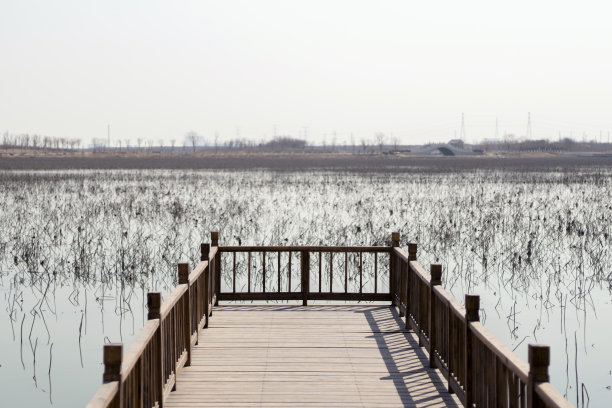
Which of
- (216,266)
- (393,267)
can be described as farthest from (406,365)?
(216,266)

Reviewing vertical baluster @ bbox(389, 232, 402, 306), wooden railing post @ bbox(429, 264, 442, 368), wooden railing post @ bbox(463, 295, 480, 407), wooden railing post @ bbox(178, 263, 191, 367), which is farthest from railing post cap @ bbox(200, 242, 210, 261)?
wooden railing post @ bbox(463, 295, 480, 407)

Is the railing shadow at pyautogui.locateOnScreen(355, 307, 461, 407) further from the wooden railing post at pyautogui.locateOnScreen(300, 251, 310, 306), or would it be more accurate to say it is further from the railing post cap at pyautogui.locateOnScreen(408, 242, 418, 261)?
the wooden railing post at pyautogui.locateOnScreen(300, 251, 310, 306)

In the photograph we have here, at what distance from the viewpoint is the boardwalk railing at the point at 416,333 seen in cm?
434

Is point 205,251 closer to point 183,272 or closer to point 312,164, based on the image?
point 183,272

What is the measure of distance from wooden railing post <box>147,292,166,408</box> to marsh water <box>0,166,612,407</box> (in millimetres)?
3278

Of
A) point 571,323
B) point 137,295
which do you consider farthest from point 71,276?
point 571,323

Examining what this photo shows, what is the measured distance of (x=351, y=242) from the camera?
20.4m

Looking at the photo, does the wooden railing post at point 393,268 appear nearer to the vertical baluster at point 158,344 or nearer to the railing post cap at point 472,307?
the railing post cap at point 472,307

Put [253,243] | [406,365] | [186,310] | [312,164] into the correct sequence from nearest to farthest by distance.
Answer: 1. [186,310]
2. [406,365]
3. [253,243]
4. [312,164]

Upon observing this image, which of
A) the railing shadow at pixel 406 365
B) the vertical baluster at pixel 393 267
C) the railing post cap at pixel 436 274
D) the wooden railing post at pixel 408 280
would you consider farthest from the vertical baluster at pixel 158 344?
the vertical baluster at pixel 393 267

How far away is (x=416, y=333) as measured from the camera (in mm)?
8906

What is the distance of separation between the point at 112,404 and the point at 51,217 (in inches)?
867

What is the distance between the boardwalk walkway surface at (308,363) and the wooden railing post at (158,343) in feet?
1.49

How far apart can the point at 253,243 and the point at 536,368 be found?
16566 mm
